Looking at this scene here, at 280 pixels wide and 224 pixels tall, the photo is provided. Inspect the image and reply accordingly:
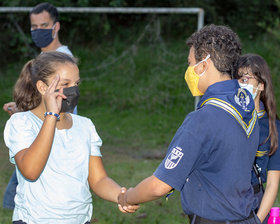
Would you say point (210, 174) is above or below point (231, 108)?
below

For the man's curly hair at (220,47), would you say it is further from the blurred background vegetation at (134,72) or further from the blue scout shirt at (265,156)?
the blurred background vegetation at (134,72)

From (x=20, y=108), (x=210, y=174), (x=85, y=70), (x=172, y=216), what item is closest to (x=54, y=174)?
(x=20, y=108)

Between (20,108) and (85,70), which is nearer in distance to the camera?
(20,108)

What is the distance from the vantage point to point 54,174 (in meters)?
2.80

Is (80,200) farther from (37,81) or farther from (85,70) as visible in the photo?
(85,70)

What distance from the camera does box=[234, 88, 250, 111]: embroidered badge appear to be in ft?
8.83

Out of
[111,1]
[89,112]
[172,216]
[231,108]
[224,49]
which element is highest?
[224,49]

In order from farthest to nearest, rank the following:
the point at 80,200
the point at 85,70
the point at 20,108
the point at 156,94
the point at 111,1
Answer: the point at 111,1 < the point at 85,70 < the point at 156,94 < the point at 20,108 < the point at 80,200

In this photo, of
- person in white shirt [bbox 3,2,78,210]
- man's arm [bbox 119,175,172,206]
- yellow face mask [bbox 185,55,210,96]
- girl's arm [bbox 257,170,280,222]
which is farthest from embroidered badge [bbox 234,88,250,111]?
person in white shirt [bbox 3,2,78,210]

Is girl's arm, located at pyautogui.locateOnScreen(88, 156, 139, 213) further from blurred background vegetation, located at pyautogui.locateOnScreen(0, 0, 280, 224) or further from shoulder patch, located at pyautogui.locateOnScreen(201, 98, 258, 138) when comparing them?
blurred background vegetation, located at pyautogui.locateOnScreen(0, 0, 280, 224)

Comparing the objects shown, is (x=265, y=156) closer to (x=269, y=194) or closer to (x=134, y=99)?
(x=269, y=194)

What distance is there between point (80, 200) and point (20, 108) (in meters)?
Answer: 0.72

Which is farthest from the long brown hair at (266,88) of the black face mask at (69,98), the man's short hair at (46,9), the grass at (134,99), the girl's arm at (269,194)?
the grass at (134,99)

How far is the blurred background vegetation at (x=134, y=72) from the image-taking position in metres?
7.67
